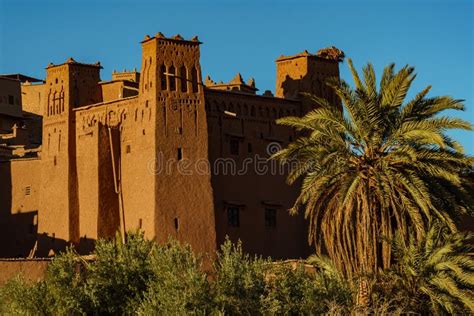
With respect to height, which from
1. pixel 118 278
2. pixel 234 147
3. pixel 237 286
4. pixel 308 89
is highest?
pixel 308 89

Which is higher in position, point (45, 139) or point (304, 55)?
point (304, 55)

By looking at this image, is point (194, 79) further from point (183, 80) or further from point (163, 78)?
point (163, 78)

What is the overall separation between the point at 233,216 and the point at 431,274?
1554 centimetres

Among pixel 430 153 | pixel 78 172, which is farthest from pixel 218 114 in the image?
pixel 430 153

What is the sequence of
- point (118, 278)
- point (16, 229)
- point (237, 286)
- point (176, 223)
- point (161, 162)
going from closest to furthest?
point (237, 286), point (118, 278), point (176, 223), point (161, 162), point (16, 229)

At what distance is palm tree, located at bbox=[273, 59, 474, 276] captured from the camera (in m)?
29.5

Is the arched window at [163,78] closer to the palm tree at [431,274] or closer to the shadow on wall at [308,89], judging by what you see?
the shadow on wall at [308,89]

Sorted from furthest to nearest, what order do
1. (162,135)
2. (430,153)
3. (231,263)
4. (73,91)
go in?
(73,91)
(162,135)
(430,153)
(231,263)

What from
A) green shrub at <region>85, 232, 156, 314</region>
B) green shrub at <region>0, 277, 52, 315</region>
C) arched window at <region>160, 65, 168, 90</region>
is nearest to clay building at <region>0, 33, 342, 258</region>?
arched window at <region>160, 65, 168, 90</region>

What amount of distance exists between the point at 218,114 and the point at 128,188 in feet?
13.3

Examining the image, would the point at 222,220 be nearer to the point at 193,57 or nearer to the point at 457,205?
the point at 193,57

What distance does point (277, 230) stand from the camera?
45000mm

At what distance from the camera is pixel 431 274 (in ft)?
96.0

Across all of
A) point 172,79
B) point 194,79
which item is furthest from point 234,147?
point 172,79
